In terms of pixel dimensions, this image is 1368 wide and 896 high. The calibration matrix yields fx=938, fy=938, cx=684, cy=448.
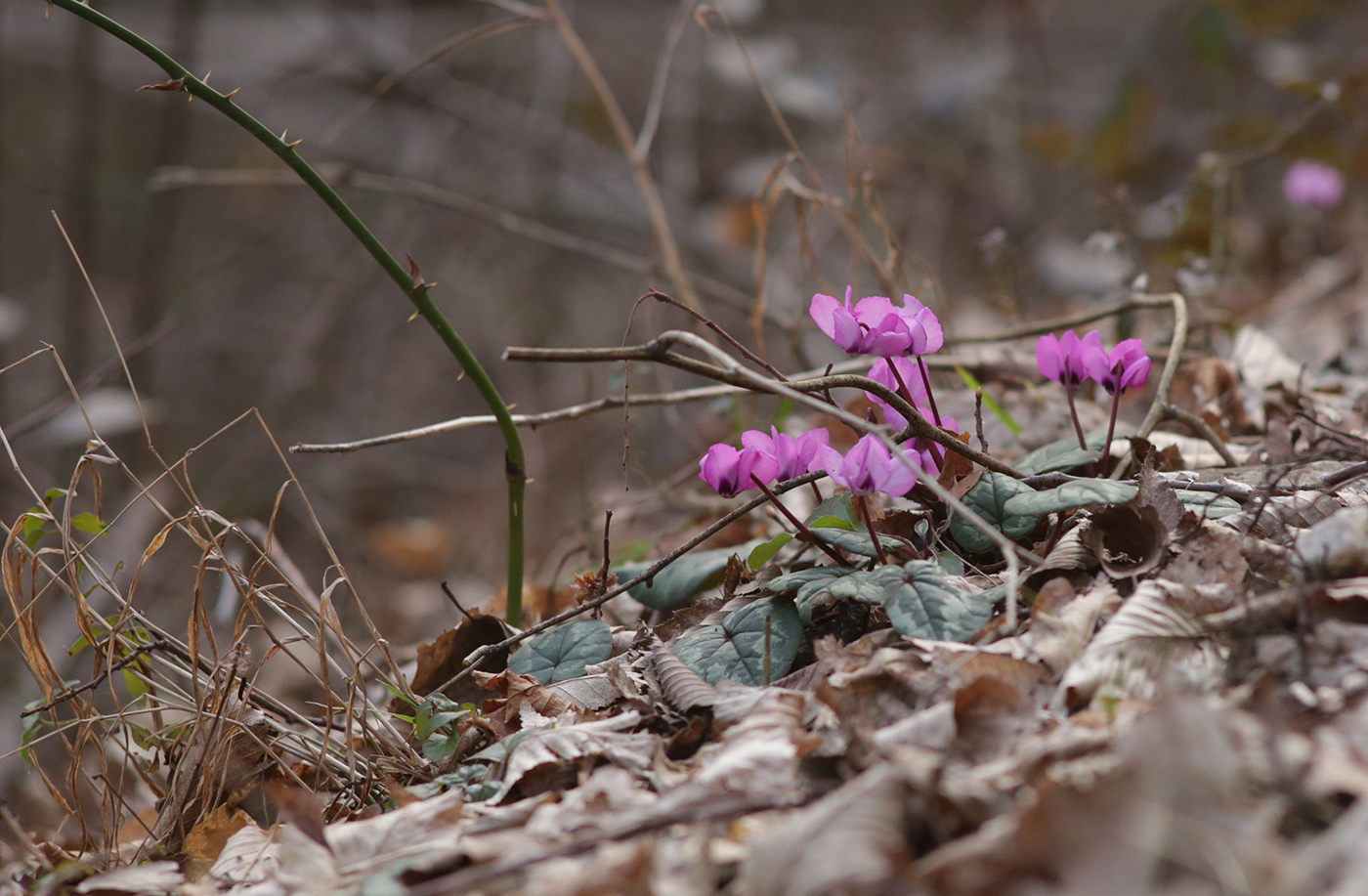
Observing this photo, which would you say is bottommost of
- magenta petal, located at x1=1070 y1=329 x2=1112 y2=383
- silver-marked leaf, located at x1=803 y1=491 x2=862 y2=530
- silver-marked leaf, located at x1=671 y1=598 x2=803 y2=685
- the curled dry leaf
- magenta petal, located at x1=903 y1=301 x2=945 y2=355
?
silver-marked leaf, located at x1=671 y1=598 x2=803 y2=685

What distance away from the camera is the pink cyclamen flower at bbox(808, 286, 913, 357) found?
1106mm

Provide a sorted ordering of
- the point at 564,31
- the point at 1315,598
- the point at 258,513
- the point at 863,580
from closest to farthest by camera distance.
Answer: the point at 1315,598
the point at 863,580
the point at 564,31
the point at 258,513

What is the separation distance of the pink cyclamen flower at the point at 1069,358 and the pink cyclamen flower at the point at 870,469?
0.35 meters

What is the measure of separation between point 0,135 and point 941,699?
270 inches

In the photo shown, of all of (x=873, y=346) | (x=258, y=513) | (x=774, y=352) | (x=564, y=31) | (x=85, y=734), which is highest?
(x=564, y=31)

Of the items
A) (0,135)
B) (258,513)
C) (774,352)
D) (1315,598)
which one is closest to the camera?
(1315,598)

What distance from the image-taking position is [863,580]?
111 centimetres

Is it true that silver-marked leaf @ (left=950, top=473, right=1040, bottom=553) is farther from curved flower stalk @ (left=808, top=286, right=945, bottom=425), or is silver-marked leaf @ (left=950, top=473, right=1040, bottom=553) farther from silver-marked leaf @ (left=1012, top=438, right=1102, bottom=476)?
curved flower stalk @ (left=808, top=286, right=945, bottom=425)

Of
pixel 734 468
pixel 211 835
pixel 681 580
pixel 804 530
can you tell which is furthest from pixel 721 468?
pixel 211 835

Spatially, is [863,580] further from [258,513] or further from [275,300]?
[275,300]

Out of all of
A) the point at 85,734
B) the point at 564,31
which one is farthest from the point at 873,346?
the point at 564,31

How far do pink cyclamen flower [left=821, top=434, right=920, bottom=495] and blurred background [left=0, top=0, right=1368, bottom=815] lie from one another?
2.04 meters

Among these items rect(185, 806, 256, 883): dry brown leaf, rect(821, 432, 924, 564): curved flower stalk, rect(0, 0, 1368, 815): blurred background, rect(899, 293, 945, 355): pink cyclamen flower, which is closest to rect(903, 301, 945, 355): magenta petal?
rect(899, 293, 945, 355): pink cyclamen flower

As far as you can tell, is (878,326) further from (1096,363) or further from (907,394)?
(1096,363)
